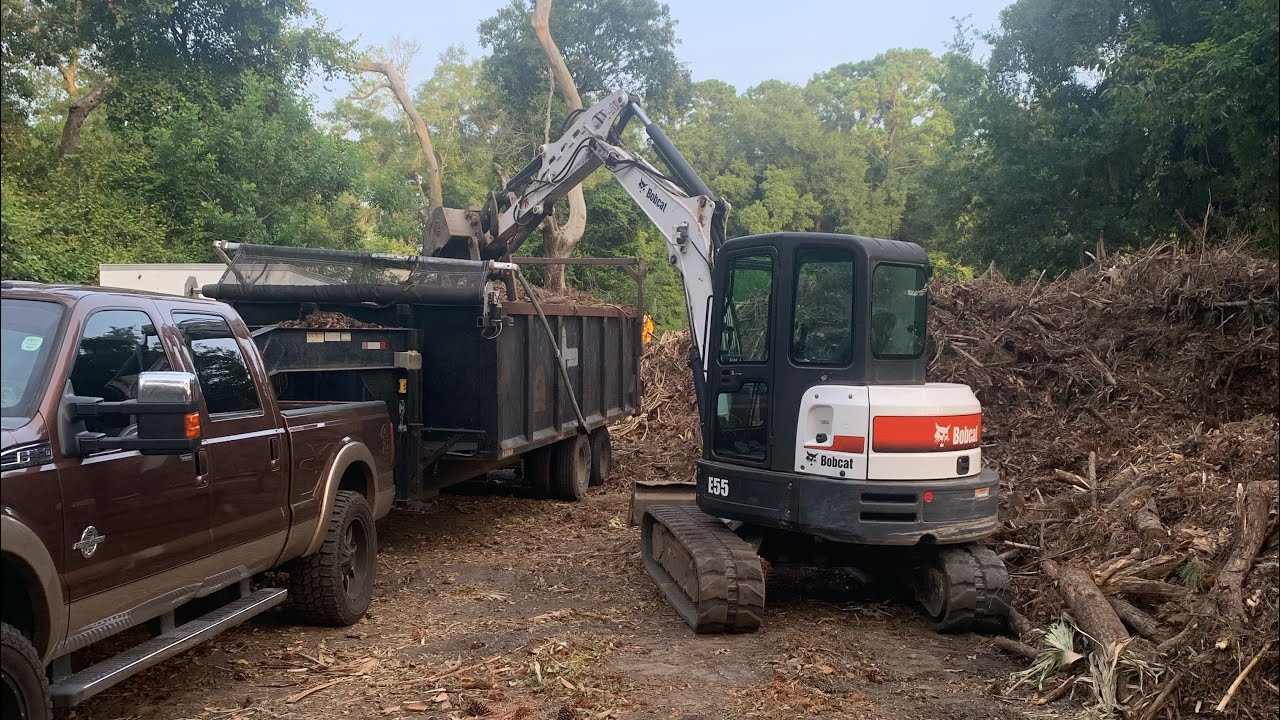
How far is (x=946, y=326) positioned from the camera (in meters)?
13.9

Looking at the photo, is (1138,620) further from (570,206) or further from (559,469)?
(570,206)

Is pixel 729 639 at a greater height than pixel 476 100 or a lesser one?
lesser

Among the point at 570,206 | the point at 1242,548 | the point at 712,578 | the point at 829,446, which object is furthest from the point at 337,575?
the point at 570,206

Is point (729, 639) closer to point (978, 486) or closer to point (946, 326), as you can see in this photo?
point (978, 486)

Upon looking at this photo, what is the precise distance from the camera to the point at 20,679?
367cm

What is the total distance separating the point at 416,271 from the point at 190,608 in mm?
3688

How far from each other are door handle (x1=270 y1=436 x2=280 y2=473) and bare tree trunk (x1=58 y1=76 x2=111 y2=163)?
13.9 m

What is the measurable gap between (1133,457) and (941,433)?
4.15 metres

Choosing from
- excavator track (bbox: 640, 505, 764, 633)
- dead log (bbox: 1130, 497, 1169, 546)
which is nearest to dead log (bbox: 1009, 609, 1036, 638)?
dead log (bbox: 1130, 497, 1169, 546)

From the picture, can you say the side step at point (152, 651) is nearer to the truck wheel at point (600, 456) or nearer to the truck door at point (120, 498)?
the truck door at point (120, 498)

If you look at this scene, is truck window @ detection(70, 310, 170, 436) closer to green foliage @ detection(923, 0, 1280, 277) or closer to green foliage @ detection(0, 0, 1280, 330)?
green foliage @ detection(0, 0, 1280, 330)

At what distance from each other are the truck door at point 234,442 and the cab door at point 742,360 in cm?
317

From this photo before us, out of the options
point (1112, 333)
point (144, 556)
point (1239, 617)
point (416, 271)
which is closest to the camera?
point (144, 556)

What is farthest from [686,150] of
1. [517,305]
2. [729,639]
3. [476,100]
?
[729,639]
